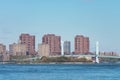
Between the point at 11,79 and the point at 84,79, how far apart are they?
29.6 feet

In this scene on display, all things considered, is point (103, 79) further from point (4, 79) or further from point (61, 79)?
point (4, 79)

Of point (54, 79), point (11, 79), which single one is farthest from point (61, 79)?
point (11, 79)

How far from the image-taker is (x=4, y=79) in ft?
266

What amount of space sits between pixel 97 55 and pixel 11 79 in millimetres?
113392

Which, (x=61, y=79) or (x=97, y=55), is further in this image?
(x=97, y=55)

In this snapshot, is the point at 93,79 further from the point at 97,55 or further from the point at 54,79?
the point at 97,55

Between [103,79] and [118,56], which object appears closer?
[103,79]

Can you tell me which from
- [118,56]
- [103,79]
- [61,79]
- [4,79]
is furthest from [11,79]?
[118,56]

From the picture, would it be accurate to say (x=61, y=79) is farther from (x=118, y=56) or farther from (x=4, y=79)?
(x=118, y=56)

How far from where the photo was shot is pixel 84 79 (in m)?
82.4

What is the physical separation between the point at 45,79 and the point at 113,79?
28.3 feet

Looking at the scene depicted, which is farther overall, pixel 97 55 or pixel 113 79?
pixel 97 55

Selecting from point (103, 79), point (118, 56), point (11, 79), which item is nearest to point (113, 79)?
point (103, 79)

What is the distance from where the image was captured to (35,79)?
81062 millimetres
